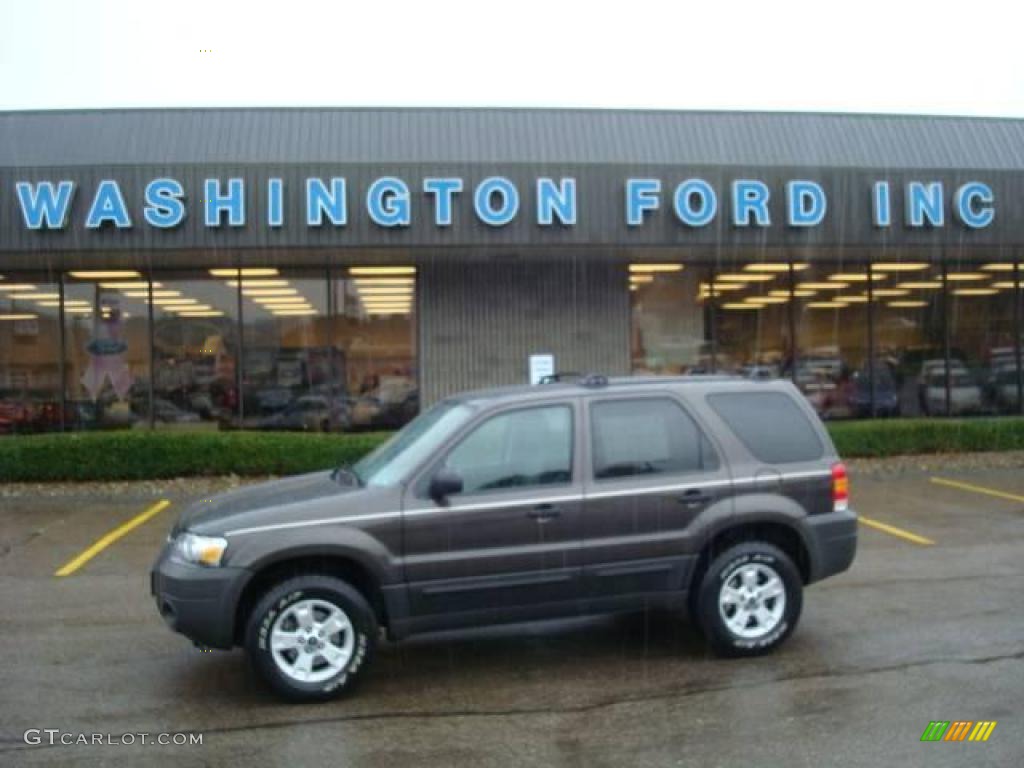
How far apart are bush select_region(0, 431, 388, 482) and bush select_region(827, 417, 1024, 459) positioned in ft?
22.7

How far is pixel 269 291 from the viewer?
17.8 meters

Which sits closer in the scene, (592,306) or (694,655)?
(694,655)

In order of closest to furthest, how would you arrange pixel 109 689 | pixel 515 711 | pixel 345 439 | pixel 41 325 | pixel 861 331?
pixel 515 711, pixel 109 689, pixel 345 439, pixel 41 325, pixel 861 331

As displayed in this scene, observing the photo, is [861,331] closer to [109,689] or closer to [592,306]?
[592,306]

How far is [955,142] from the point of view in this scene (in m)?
19.7

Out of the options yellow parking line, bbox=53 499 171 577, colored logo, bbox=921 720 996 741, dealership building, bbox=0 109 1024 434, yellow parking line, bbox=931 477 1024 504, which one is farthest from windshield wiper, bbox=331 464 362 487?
yellow parking line, bbox=931 477 1024 504

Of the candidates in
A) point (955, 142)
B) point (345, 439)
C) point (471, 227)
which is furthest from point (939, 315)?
point (345, 439)

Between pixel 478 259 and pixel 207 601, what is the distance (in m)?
12.3

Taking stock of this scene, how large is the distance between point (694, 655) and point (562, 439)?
1.54 metres

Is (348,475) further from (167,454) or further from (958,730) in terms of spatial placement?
(167,454)

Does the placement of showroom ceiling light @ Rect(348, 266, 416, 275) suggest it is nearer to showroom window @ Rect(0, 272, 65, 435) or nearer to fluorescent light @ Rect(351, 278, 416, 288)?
fluorescent light @ Rect(351, 278, 416, 288)

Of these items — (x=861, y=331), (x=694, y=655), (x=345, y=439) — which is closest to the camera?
(x=694, y=655)

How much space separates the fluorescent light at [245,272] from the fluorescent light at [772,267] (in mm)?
7975

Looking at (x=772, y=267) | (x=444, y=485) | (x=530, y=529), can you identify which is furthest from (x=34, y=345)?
(x=530, y=529)
